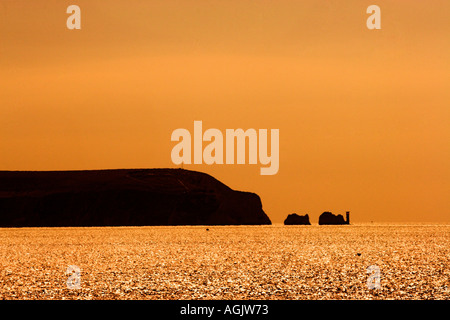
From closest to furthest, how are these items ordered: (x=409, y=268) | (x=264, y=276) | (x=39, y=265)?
(x=264, y=276) < (x=409, y=268) < (x=39, y=265)

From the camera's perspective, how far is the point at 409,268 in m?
57.2

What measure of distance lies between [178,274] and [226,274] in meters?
3.18

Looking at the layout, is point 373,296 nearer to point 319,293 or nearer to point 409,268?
point 319,293
